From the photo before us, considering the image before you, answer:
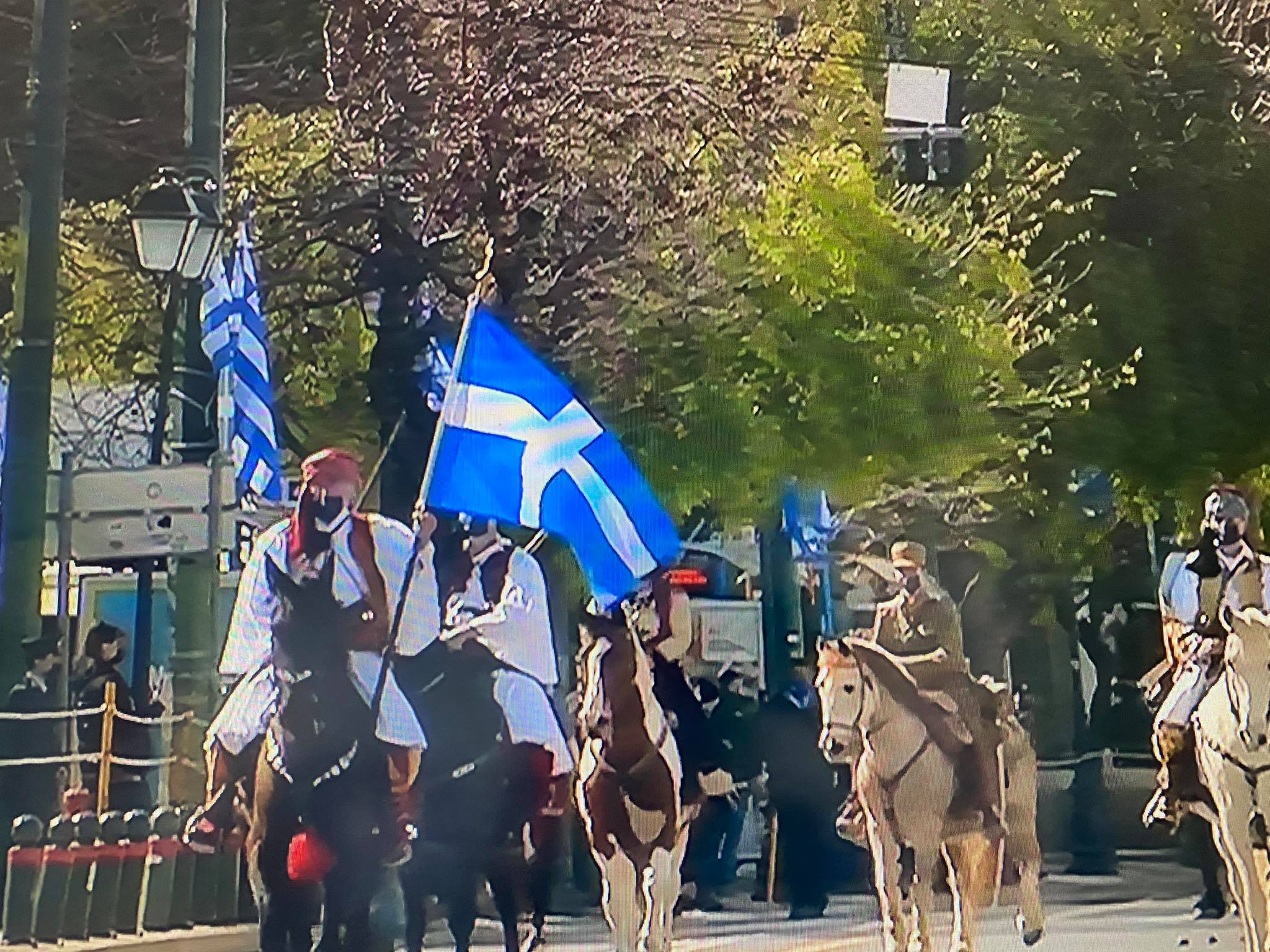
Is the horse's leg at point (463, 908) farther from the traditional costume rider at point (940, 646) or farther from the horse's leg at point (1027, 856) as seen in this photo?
the horse's leg at point (1027, 856)

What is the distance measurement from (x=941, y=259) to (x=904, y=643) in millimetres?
1704

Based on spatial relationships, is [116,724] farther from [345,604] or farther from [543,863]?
[345,604]

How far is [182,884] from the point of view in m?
7.28

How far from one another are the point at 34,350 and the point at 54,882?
1994mm

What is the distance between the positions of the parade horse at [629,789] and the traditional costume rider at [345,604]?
61 cm

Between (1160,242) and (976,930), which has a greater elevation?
(1160,242)

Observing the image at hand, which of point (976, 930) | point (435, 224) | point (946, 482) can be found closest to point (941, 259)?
point (946, 482)

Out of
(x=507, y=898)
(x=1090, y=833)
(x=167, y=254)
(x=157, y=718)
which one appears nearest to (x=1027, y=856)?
(x=1090, y=833)

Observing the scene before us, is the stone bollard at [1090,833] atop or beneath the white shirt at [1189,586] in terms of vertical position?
beneath

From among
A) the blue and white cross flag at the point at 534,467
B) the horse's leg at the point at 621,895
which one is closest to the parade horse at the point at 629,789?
the horse's leg at the point at 621,895

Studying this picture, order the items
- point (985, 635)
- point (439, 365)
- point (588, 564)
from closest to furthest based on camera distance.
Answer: point (588, 564)
point (439, 365)
point (985, 635)

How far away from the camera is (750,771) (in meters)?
7.79

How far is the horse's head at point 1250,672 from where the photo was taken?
6672mm

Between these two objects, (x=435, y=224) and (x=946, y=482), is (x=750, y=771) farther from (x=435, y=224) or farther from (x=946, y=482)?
(x=435, y=224)
